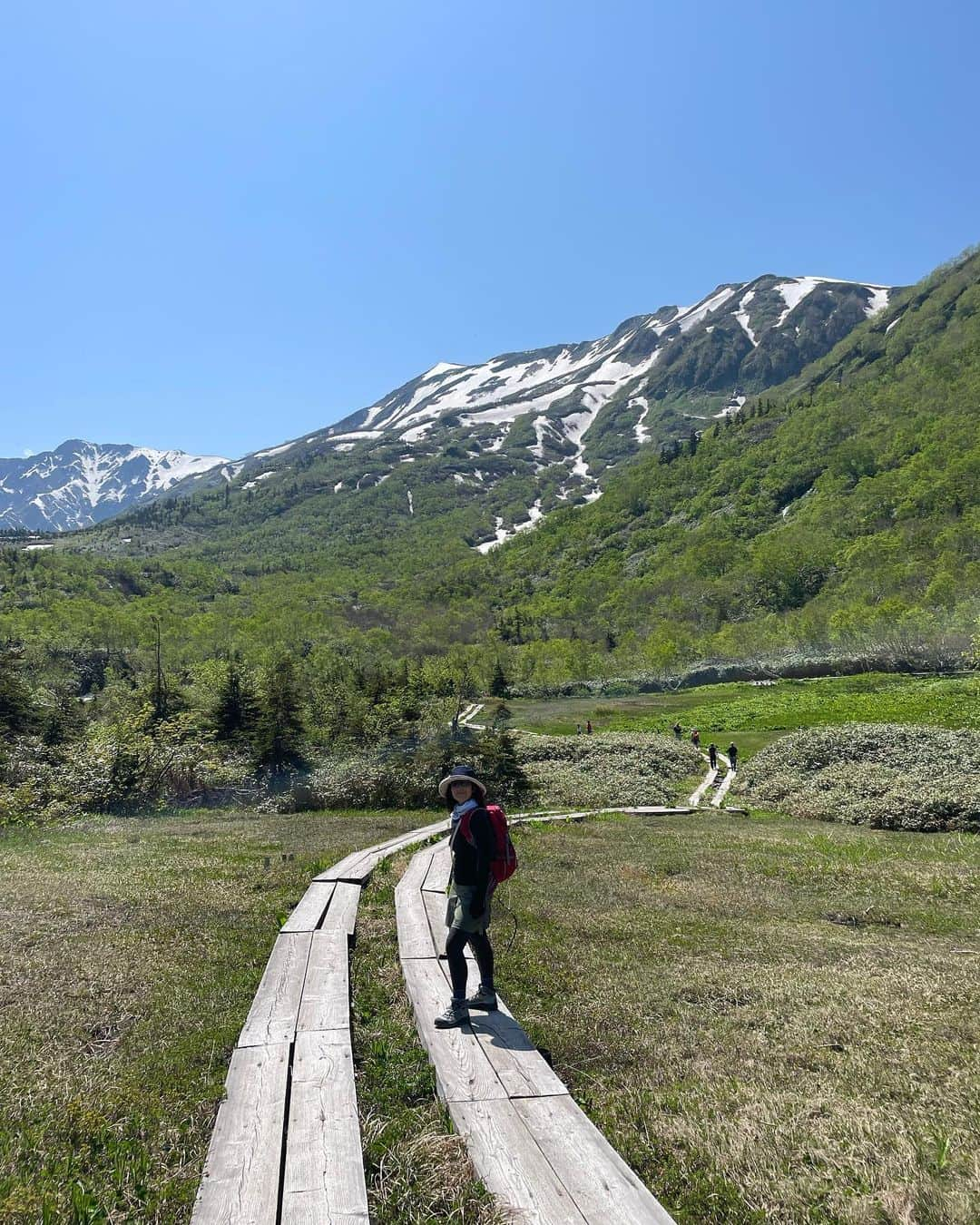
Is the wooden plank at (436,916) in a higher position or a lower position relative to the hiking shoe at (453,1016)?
lower

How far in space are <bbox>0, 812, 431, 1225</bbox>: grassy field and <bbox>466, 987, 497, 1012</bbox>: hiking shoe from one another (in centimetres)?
257

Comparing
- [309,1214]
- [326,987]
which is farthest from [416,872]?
[309,1214]

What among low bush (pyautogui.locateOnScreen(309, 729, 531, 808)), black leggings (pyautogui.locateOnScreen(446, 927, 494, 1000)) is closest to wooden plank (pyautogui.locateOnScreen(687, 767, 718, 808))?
low bush (pyautogui.locateOnScreen(309, 729, 531, 808))

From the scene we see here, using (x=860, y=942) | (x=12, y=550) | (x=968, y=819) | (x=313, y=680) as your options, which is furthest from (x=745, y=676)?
(x=12, y=550)

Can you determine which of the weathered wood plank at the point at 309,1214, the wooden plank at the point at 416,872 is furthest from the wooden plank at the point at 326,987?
the wooden plank at the point at 416,872

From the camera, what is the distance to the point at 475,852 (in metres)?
7.62

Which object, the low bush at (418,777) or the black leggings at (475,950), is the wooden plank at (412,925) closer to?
the black leggings at (475,950)

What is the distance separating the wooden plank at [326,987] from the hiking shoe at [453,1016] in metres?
0.97

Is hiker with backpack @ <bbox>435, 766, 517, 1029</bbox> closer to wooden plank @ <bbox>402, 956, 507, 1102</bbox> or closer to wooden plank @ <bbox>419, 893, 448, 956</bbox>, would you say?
wooden plank @ <bbox>402, 956, 507, 1102</bbox>

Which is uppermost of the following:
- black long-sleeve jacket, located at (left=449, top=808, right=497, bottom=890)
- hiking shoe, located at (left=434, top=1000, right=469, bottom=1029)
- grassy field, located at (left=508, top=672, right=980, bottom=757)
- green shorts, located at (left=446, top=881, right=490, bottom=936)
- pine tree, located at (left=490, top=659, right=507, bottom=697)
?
black long-sleeve jacket, located at (left=449, top=808, right=497, bottom=890)

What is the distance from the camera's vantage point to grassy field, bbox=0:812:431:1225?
189 inches

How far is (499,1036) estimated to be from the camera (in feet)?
22.6

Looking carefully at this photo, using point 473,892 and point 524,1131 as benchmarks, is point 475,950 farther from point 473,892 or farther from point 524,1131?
point 524,1131

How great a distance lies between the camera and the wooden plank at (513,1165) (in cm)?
430
